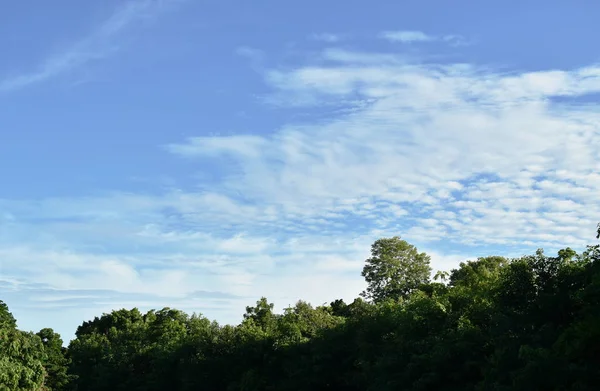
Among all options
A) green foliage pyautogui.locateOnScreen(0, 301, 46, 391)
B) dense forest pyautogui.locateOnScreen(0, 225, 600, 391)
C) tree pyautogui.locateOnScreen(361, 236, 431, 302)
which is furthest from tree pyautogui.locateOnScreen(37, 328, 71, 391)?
tree pyautogui.locateOnScreen(361, 236, 431, 302)

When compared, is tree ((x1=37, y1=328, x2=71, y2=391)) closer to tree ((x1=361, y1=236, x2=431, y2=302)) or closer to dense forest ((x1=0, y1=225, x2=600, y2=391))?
dense forest ((x1=0, y1=225, x2=600, y2=391))

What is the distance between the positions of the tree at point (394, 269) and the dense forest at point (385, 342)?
0.11 metres

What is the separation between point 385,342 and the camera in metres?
37.3

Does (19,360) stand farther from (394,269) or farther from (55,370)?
(394,269)

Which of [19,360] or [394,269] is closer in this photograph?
[19,360]

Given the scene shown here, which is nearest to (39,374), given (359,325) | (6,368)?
(6,368)

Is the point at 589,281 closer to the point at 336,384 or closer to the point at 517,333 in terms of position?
the point at 517,333

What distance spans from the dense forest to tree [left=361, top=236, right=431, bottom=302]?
4.4 inches

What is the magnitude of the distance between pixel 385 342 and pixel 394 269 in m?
28.4

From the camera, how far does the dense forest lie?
24.8m

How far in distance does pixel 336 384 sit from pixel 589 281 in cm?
2279

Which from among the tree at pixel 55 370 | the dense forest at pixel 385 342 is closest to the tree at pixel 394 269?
the dense forest at pixel 385 342

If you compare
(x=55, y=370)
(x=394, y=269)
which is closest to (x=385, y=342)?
(x=394, y=269)

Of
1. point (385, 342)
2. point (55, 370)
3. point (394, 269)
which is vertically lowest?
point (55, 370)
